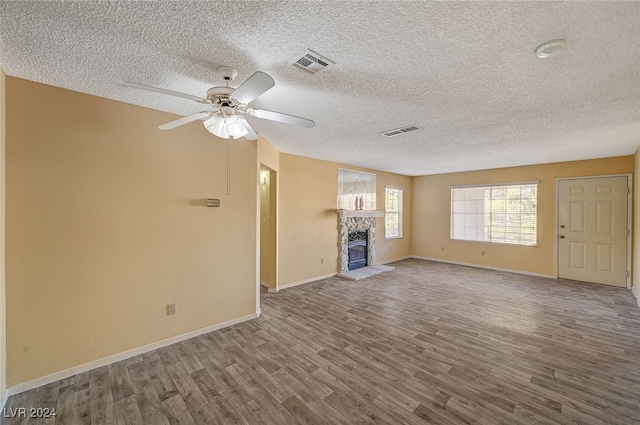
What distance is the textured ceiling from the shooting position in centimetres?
136

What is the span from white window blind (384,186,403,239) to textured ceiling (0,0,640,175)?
4141 mm

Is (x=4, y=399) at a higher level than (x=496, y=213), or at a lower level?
lower

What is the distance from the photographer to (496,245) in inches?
245

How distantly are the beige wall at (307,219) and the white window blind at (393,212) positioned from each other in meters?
1.66

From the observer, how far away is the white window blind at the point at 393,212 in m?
7.15

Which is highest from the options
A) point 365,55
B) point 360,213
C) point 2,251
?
point 365,55

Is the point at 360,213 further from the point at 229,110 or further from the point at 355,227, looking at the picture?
the point at 229,110

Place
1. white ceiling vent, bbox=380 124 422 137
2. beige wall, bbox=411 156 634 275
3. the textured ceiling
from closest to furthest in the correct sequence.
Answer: the textured ceiling → white ceiling vent, bbox=380 124 422 137 → beige wall, bbox=411 156 634 275

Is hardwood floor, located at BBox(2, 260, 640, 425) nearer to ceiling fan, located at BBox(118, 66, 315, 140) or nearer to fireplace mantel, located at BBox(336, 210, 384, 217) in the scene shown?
ceiling fan, located at BBox(118, 66, 315, 140)

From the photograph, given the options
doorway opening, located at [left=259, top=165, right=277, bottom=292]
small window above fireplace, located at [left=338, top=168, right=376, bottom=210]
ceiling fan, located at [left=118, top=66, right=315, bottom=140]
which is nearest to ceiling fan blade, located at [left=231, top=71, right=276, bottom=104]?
ceiling fan, located at [left=118, top=66, right=315, bottom=140]

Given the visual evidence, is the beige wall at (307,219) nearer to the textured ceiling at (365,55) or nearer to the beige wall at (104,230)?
the beige wall at (104,230)

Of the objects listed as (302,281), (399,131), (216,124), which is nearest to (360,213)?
(302,281)

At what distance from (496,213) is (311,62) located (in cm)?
642

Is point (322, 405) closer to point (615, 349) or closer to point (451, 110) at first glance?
point (451, 110)
